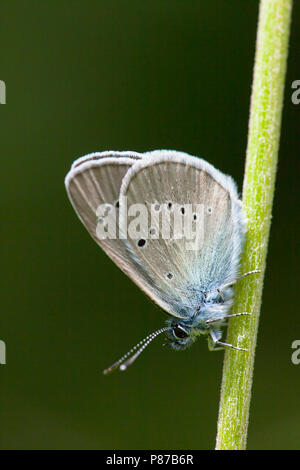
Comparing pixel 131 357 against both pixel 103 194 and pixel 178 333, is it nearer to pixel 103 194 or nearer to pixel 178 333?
pixel 178 333

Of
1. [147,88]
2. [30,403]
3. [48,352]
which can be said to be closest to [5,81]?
[147,88]

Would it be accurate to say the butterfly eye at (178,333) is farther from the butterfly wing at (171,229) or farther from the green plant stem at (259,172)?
the green plant stem at (259,172)

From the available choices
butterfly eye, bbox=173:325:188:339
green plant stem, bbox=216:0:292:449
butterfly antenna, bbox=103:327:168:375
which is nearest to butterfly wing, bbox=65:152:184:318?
butterfly eye, bbox=173:325:188:339

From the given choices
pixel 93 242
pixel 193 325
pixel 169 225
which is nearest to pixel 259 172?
pixel 169 225

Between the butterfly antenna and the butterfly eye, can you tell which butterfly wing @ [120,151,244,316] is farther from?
the butterfly antenna

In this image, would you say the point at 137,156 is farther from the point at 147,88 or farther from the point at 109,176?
the point at 147,88

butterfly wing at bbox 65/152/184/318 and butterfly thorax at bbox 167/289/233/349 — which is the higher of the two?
butterfly wing at bbox 65/152/184/318
